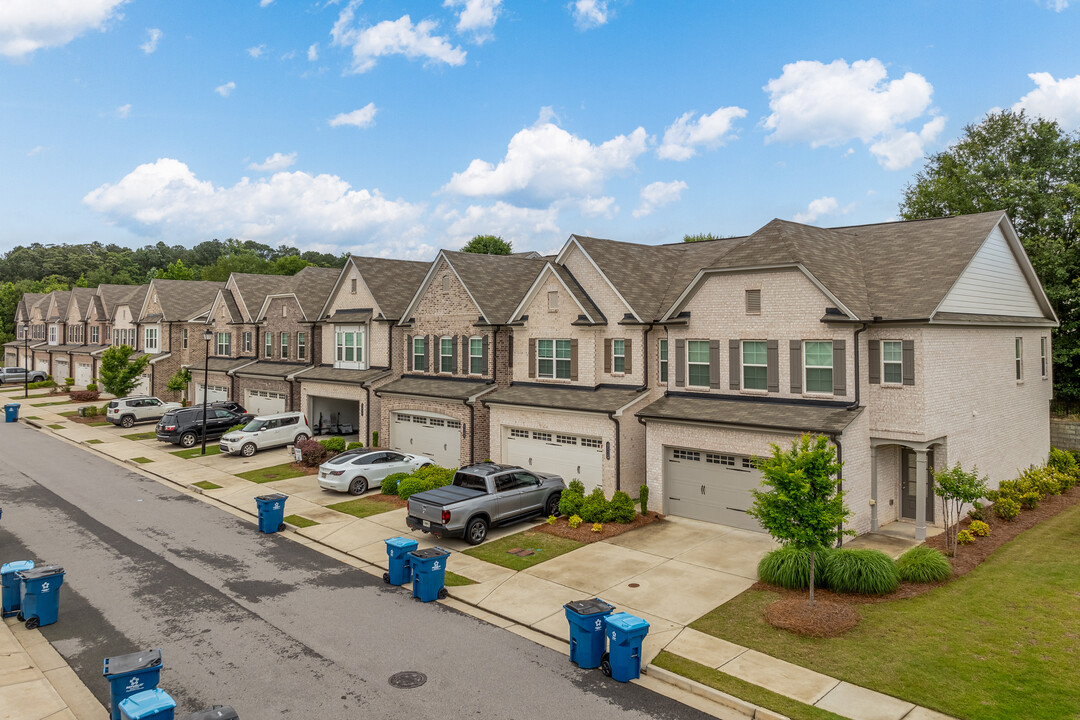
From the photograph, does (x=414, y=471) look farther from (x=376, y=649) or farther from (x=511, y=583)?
(x=376, y=649)

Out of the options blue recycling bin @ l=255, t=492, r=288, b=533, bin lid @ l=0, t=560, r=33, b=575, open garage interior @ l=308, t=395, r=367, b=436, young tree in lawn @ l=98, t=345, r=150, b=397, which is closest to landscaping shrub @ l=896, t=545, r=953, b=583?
blue recycling bin @ l=255, t=492, r=288, b=533

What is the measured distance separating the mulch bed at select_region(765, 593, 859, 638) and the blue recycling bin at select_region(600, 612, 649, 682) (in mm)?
3543

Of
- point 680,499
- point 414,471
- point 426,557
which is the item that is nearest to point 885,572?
point 680,499

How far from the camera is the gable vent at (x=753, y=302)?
2069cm

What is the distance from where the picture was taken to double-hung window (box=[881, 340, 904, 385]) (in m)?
18.9

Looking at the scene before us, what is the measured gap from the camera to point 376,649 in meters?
12.4

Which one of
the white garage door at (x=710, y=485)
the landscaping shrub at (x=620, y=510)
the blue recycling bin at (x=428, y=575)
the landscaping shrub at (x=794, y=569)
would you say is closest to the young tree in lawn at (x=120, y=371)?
the landscaping shrub at (x=620, y=510)

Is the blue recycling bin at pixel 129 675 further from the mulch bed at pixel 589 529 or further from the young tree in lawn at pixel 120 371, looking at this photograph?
the young tree in lawn at pixel 120 371

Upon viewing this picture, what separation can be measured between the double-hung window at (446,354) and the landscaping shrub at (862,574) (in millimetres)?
18512

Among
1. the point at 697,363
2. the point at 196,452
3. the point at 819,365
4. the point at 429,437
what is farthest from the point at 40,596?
the point at 196,452

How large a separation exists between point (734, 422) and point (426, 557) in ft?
31.7

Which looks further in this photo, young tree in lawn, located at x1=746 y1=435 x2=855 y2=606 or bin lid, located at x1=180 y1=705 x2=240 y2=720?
young tree in lawn, located at x1=746 y1=435 x2=855 y2=606

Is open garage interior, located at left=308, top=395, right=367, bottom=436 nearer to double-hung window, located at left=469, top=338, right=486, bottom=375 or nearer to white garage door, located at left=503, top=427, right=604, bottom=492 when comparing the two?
double-hung window, located at left=469, top=338, right=486, bottom=375

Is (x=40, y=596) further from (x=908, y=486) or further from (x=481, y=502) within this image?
(x=908, y=486)
